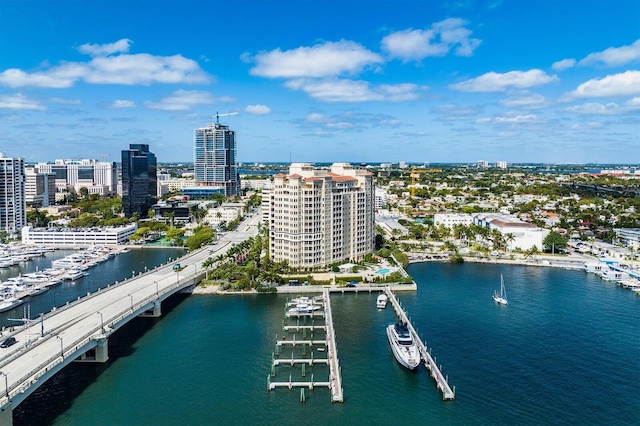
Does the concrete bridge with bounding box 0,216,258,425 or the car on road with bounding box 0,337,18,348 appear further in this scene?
the car on road with bounding box 0,337,18,348

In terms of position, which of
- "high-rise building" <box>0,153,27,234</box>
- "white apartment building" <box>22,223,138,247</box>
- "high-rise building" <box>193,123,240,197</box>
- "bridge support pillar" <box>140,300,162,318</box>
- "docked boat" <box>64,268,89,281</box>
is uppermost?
"high-rise building" <box>193,123,240,197</box>

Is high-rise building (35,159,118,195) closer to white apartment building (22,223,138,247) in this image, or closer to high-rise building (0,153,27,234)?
high-rise building (0,153,27,234)

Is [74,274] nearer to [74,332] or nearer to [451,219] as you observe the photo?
[74,332]

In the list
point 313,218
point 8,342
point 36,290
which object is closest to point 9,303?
point 36,290

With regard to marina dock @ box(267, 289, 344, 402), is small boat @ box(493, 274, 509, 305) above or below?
above

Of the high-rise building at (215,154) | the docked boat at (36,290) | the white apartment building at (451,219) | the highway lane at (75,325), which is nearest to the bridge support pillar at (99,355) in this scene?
the highway lane at (75,325)

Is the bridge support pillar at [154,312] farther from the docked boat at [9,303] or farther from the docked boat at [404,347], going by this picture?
the docked boat at [404,347]

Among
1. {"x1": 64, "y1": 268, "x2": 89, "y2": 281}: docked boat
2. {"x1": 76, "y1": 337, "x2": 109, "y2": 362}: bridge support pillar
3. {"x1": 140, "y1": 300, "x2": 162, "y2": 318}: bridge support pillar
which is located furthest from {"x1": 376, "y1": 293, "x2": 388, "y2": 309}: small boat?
{"x1": 64, "y1": 268, "x2": 89, "y2": 281}: docked boat
